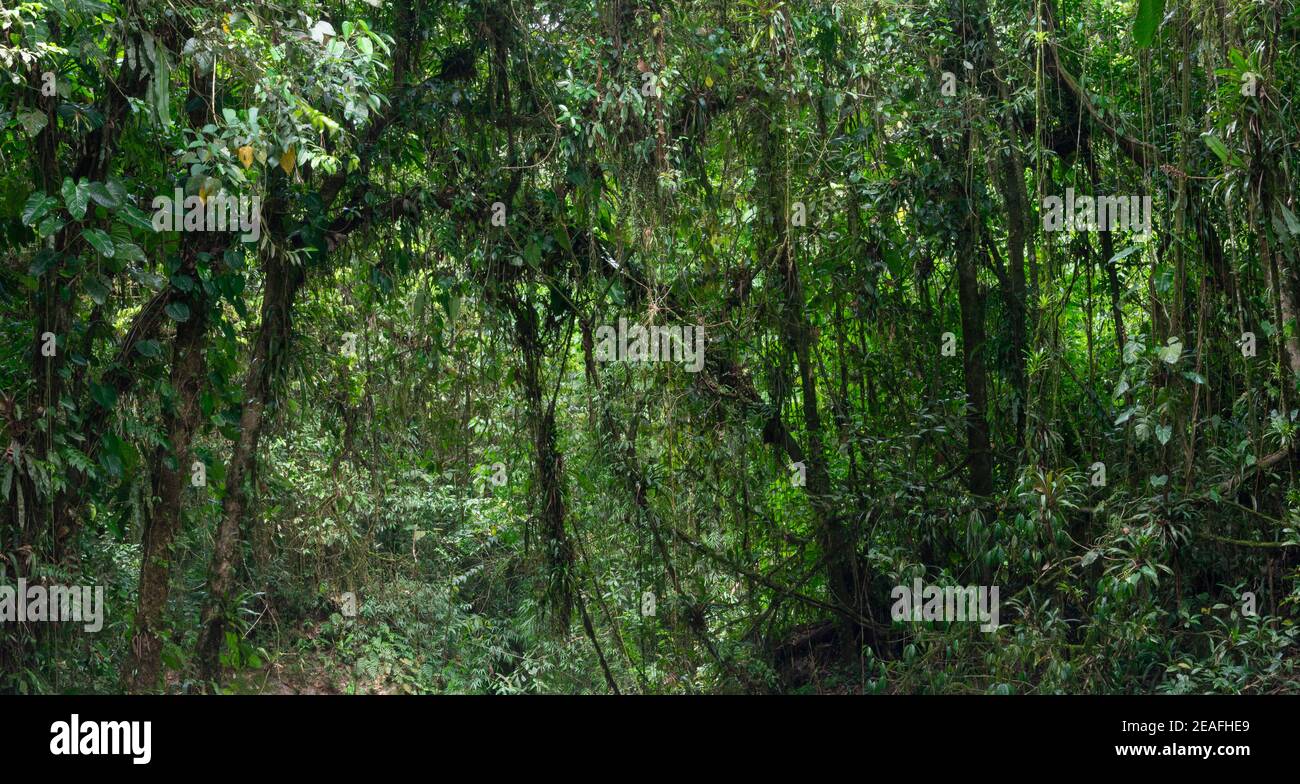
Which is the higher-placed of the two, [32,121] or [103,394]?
[32,121]

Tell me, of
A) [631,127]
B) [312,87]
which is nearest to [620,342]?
[631,127]

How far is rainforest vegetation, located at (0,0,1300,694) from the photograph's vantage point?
11.0 feet

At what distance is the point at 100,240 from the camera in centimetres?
307

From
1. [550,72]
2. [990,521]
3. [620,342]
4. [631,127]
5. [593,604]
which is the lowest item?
[593,604]

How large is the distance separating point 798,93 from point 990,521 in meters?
1.89

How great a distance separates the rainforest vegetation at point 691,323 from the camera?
3355mm

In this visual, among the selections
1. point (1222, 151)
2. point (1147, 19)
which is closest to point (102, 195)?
point (1147, 19)

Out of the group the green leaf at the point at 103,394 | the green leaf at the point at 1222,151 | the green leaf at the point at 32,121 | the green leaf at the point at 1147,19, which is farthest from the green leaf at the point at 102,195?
the green leaf at the point at 1222,151

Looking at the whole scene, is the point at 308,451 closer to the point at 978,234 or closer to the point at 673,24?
the point at 673,24

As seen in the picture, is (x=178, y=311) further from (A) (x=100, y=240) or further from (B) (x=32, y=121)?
(B) (x=32, y=121)

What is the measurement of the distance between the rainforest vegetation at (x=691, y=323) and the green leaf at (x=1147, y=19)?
0.04 ft

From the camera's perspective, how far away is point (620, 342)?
436cm

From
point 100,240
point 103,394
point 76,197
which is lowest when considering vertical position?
point 103,394

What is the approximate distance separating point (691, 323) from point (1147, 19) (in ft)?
6.22
